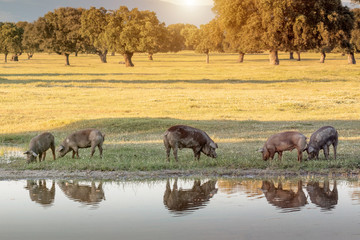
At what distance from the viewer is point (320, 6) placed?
76188mm

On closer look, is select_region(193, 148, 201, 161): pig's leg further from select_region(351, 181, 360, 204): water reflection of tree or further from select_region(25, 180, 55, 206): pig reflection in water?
select_region(351, 181, 360, 204): water reflection of tree

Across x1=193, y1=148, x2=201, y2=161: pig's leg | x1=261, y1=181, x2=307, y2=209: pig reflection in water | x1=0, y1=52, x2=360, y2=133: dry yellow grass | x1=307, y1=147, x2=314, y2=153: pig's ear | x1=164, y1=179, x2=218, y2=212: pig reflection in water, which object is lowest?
x1=0, y1=52, x2=360, y2=133: dry yellow grass

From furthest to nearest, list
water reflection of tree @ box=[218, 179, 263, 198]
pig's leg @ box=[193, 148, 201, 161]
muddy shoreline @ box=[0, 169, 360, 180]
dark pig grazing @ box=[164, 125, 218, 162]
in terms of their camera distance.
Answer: pig's leg @ box=[193, 148, 201, 161] → dark pig grazing @ box=[164, 125, 218, 162] → muddy shoreline @ box=[0, 169, 360, 180] → water reflection of tree @ box=[218, 179, 263, 198]

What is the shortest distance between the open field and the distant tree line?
10.6 metres

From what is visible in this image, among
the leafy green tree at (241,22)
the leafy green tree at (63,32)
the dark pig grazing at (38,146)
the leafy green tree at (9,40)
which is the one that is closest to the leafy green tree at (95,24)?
the leafy green tree at (63,32)

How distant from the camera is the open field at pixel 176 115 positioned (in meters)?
17.8

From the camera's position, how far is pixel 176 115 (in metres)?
34.9

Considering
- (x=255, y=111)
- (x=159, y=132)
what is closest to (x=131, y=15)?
(x=255, y=111)

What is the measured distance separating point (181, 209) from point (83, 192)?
2.99 metres

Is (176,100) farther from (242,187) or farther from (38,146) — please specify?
(242,187)

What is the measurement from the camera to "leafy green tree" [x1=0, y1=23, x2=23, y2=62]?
396 ft

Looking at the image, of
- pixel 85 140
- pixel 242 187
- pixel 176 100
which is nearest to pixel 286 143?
pixel 242 187

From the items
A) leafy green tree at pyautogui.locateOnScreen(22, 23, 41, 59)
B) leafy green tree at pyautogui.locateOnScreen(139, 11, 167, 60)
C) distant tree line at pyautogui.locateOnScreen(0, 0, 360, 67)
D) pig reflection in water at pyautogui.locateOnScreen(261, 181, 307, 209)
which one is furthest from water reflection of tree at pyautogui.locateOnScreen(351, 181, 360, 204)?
leafy green tree at pyautogui.locateOnScreen(22, 23, 41, 59)

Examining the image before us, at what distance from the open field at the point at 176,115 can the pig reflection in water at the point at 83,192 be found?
1694mm
